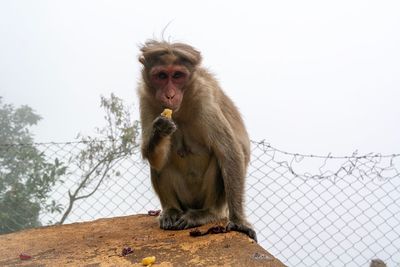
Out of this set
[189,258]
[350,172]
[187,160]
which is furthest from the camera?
[350,172]

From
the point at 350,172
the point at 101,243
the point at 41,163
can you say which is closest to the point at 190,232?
the point at 101,243

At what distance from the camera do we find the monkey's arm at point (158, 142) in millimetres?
3754

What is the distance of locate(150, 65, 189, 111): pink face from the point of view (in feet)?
12.6

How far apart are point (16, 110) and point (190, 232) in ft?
21.2

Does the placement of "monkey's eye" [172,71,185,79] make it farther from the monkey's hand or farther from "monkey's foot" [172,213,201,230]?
"monkey's foot" [172,213,201,230]

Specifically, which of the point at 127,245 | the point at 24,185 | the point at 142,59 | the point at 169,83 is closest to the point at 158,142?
the point at 169,83

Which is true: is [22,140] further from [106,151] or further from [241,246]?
[241,246]

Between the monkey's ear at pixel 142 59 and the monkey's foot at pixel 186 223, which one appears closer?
the monkey's ear at pixel 142 59

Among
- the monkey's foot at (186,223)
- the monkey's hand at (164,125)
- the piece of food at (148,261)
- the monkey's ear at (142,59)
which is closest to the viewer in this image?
the piece of food at (148,261)

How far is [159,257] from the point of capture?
11.3ft

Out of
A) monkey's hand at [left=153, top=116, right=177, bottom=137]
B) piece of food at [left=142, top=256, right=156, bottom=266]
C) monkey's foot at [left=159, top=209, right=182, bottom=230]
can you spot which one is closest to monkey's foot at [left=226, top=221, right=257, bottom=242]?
monkey's foot at [left=159, top=209, right=182, bottom=230]

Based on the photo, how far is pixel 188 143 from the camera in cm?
444

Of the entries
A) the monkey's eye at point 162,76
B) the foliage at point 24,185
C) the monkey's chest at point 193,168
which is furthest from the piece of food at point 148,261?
the foliage at point 24,185

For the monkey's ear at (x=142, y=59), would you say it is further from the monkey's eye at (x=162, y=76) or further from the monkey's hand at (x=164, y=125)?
the monkey's hand at (x=164, y=125)
